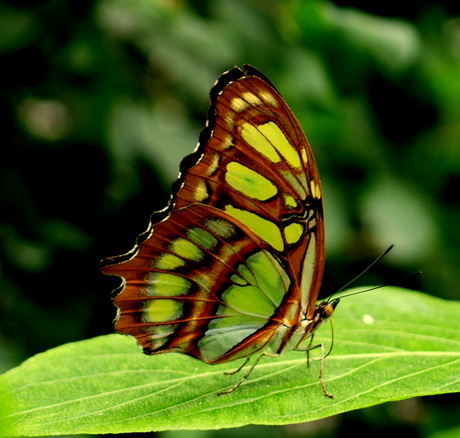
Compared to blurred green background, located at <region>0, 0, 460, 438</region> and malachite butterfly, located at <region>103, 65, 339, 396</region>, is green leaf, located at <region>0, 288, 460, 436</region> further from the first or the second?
blurred green background, located at <region>0, 0, 460, 438</region>

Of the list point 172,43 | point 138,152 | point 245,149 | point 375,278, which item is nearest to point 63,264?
point 138,152

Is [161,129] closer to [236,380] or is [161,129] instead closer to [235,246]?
[235,246]

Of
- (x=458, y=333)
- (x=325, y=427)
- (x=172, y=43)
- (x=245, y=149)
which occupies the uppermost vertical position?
(x=172, y=43)

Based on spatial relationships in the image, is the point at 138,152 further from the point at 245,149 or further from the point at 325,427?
the point at 325,427

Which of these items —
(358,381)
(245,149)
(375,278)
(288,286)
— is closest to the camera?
(358,381)

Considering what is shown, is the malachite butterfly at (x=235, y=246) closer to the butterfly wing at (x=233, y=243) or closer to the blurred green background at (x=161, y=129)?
the butterfly wing at (x=233, y=243)

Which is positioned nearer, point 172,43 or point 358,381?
point 358,381

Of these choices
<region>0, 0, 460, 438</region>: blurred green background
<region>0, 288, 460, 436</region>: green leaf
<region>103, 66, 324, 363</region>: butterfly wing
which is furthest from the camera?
<region>0, 0, 460, 438</region>: blurred green background

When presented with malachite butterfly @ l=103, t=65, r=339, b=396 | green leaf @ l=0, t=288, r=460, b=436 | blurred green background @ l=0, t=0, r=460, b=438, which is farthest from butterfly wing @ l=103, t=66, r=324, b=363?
blurred green background @ l=0, t=0, r=460, b=438
